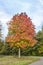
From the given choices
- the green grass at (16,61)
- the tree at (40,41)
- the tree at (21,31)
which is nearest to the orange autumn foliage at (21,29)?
the tree at (21,31)

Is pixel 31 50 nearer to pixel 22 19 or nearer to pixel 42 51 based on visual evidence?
pixel 42 51

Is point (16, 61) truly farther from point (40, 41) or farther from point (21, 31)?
point (40, 41)

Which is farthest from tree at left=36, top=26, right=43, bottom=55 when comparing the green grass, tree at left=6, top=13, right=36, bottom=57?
the green grass

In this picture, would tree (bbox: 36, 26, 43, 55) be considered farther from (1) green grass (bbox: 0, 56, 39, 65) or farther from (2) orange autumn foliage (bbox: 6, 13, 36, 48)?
(1) green grass (bbox: 0, 56, 39, 65)

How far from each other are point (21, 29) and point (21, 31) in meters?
0.42

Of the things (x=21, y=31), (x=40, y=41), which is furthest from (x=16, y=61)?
(x=40, y=41)

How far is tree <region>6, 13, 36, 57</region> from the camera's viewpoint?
53875 millimetres

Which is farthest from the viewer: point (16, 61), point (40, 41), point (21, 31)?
point (40, 41)

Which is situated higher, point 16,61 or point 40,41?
point 40,41

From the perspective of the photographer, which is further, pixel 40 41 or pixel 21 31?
pixel 40 41

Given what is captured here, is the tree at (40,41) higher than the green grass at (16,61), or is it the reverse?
the tree at (40,41)

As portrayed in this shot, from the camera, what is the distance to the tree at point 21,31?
53.9 meters

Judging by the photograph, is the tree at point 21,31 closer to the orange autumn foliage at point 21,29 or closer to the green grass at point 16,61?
the orange autumn foliage at point 21,29

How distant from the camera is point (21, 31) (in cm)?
5388
